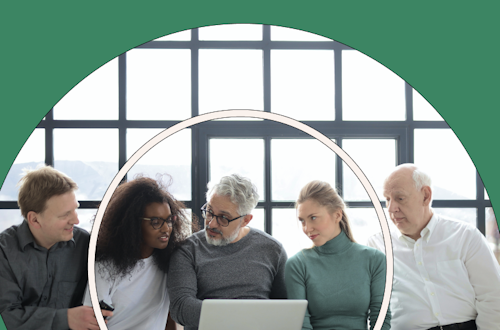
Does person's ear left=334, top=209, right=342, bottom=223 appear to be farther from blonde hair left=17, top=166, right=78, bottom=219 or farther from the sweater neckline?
blonde hair left=17, top=166, right=78, bottom=219

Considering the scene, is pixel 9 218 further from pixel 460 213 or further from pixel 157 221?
pixel 460 213

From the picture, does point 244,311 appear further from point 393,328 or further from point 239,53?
point 239,53

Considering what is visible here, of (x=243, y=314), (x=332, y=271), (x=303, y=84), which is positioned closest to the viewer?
(x=243, y=314)

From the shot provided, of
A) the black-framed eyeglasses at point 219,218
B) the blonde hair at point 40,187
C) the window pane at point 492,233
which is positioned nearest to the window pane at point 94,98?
the blonde hair at point 40,187

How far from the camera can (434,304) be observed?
202cm

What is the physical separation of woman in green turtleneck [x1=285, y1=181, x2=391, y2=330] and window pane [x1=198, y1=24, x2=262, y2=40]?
0.78 m

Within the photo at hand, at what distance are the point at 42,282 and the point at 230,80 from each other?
1.25 m

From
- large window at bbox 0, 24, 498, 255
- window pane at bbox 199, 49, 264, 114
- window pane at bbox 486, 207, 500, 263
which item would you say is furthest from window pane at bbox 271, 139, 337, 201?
window pane at bbox 486, 207, 500, 263

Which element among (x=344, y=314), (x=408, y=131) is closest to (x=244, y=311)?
(x=344, y=314)

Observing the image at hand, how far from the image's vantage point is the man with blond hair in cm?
200

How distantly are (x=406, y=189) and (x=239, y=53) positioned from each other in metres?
1.02

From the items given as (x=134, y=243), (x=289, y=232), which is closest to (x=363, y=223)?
(x=289, y=232)

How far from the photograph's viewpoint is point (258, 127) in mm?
2078

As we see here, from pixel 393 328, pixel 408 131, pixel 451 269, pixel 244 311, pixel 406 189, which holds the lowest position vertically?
pixel 393 328
